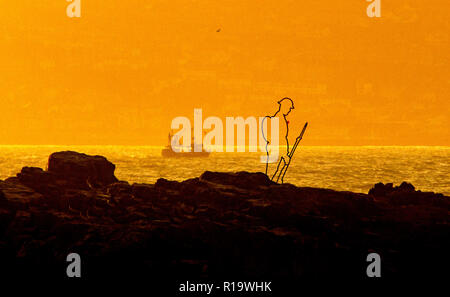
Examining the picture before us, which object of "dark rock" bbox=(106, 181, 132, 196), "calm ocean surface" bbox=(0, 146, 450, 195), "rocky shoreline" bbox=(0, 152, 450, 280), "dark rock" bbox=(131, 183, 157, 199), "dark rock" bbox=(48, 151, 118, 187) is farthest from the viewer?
"calm ocean surface" bbox=(0, 146, 450, 195)

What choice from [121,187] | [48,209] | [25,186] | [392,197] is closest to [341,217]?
[392,197]

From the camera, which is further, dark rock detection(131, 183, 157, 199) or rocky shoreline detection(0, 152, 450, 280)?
dark rock detection(131, 183, 157, 199)

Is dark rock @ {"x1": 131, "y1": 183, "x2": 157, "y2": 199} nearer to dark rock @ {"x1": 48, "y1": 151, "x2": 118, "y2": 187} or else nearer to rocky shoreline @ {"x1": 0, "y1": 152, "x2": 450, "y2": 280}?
rocky shoreline @ {"x1": 0, "y1": 152, "x2": 450, "y2": 280}

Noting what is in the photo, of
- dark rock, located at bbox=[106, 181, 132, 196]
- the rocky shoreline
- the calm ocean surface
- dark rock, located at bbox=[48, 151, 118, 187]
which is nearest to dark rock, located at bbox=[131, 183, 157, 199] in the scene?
the rocky shoreline

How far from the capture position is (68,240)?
12.7 metres

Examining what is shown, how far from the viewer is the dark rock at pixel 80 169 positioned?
1680cm

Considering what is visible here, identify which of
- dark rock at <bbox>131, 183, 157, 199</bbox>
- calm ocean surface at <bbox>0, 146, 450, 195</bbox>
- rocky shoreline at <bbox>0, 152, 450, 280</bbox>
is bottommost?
calm ocean surface at <bbox>0, 146, 450, 195</bbox>

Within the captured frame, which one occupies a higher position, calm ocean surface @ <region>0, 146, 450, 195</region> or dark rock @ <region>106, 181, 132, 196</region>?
dark rock @ <region>106, 181, 132, 196</region>

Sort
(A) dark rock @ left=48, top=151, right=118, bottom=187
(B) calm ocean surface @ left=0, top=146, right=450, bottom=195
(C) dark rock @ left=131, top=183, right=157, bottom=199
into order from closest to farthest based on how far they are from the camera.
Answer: (C) dark rock @ left=131, top=183, right=157, bottom=199 → (A) dark rock @ left=48, top=151, right=118, bottom=187 → (B) calm ocean surface @ left=0, top=146, right=450, bottom=195

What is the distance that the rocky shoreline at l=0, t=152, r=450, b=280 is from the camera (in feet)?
39.2

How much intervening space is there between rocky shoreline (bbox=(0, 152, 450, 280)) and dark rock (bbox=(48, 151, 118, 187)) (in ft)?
4.23
